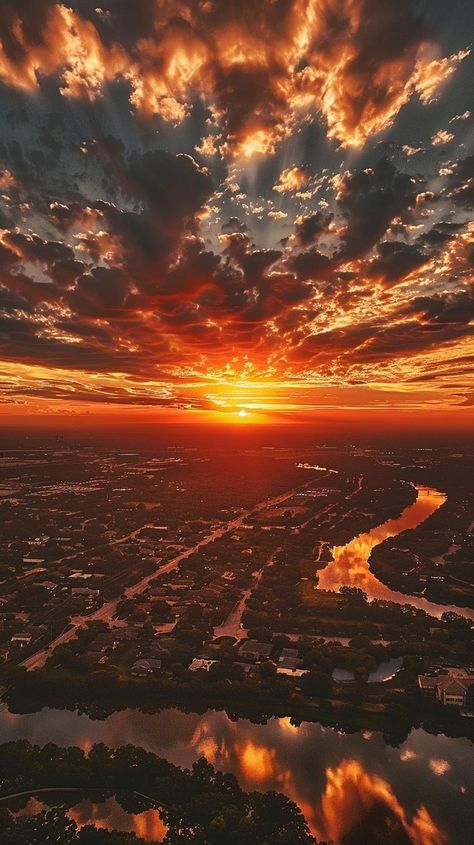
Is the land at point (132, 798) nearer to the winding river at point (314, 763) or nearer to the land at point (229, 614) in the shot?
the winding river at point (314, 763)

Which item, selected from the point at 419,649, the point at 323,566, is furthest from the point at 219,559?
the point at 419,649

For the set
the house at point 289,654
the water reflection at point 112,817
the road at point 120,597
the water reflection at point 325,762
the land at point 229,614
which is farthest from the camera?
the road at point 120,597

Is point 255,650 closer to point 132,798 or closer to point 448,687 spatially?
point 448,687

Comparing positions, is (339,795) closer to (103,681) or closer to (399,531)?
(103,681)

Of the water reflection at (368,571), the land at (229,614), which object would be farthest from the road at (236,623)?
the water reflection at (368,571)

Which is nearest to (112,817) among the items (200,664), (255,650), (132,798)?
(132,798)
